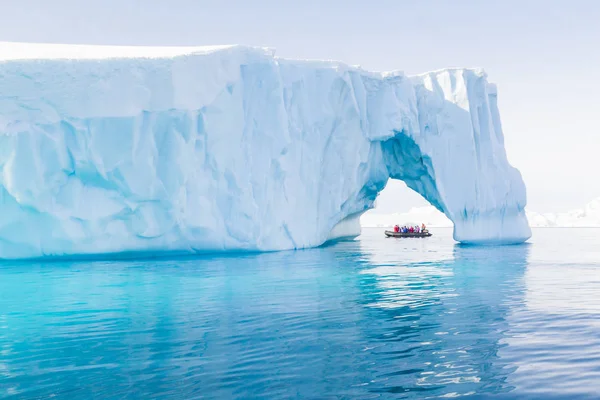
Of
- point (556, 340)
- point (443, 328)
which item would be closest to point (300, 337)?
point (443, 328)

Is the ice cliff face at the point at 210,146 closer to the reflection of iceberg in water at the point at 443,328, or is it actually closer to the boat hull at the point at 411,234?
the reflection of iceberg in water at the point at 443,328

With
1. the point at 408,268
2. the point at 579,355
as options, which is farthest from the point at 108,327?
the point at 408,268

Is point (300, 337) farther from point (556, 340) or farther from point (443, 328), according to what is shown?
point (556, 340)

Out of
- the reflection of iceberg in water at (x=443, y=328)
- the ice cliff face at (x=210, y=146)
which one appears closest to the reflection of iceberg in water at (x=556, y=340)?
the reflection of iceberg in water at (x=443, y=328)

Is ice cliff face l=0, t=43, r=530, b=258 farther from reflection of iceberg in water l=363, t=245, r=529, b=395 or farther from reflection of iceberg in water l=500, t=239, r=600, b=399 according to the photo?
reflection of iceberg in water l=500, t=239, r=600, b=399

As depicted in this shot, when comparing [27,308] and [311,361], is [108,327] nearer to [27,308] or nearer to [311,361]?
[27,308]
